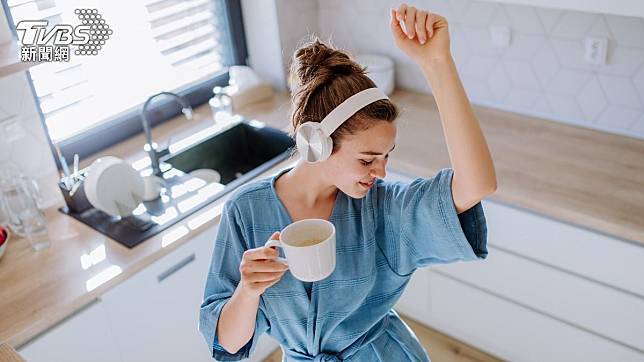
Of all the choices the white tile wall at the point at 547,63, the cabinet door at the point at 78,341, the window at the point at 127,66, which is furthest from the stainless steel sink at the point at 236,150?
the cabinet door at the point at 78,341

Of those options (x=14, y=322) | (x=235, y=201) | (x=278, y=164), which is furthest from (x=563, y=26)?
(x=14, y=322)

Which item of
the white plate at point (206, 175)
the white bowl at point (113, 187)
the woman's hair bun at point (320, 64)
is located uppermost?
the woman's hair bun at point (320, 64)

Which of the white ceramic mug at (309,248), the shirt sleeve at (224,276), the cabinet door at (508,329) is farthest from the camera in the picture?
the cabinet door at (508,329)

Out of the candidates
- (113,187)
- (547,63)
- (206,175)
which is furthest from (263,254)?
(547,63)

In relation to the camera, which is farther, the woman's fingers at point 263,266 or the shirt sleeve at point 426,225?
the shirt sleeve at point 426,225

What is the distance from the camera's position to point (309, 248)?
1.17 m

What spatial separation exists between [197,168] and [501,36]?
4.28 ft

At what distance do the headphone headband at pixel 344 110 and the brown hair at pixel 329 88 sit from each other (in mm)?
23

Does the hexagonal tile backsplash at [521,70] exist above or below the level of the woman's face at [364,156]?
below

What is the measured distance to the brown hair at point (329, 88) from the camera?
1317 millimetres

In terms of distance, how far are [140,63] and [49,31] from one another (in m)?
0.44

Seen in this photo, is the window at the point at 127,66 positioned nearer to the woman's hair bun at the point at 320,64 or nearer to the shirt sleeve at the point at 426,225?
the woman's hair bun at the point at 320,64

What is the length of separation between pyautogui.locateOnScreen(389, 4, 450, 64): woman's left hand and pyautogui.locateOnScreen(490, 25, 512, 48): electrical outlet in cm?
142

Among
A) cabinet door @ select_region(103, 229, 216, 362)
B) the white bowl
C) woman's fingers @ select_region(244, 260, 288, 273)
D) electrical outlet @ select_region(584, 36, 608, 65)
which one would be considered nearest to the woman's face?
woman's fingers @ select_region(244, 260, 288, 273)
